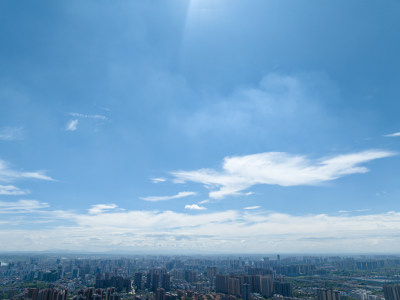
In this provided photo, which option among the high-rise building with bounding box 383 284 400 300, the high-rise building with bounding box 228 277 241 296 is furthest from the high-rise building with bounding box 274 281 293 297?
the high-rise building with bounding box 383 284 400 300

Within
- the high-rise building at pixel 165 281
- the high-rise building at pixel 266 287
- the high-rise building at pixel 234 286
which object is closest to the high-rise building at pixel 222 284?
the high-rise building at pixel 234 286

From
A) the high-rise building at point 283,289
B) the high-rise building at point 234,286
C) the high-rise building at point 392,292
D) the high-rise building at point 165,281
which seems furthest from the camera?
the high-rise building at point 165,281

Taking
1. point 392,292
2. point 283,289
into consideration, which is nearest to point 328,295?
point 392,292

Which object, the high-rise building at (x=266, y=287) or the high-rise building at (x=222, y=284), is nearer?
the high-rise building at (x=266, y=287)

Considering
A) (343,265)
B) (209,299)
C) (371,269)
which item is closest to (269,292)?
(209,299)

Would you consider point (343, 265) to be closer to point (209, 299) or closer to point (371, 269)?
point (371, 269)

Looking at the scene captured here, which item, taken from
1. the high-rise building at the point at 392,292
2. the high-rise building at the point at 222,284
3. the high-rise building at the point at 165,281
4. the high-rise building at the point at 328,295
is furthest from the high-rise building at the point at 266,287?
the high-rise building at the point at 165,281

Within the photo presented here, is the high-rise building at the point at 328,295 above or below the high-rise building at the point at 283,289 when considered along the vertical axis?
above

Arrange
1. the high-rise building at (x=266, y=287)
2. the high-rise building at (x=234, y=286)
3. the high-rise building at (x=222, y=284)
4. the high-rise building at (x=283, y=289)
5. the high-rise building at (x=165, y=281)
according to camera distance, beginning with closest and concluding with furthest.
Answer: the high-rise building at (x=283, y=289), the high-rise building at (x=266, y=287), the high-rise building at (x=234, y=286), the high-rise building at (x=222, y=284), the high-rise building at (x=165, y=281)

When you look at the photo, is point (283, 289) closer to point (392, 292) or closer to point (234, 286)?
point (234, 286)

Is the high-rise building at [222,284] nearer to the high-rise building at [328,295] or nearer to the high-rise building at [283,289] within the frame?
the high-rise building at [283,289]

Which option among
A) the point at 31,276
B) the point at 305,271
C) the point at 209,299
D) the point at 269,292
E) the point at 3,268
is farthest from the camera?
the point at 3,268
